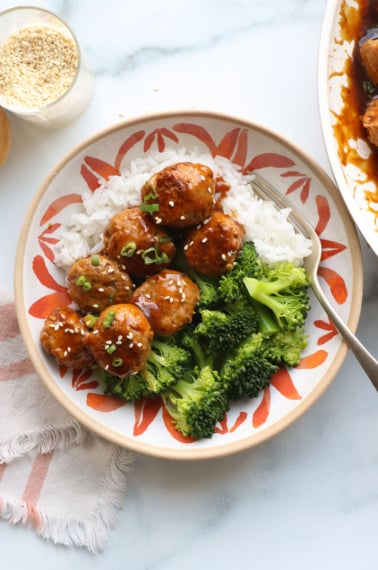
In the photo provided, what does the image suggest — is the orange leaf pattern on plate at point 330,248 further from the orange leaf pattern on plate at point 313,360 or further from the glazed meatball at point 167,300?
the glazed meatball at point 167,300

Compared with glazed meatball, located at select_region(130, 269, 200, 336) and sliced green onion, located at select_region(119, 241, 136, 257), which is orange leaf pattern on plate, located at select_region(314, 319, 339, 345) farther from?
sliced green onion, located at select_region(119, 241, 136, 257)

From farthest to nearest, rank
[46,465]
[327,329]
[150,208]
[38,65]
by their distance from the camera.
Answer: [46,465] < [38,65] < [327,329] < [150,208]

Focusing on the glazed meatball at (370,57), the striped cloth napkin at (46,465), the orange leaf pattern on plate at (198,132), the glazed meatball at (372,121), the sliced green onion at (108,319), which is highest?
the glazed meatball at (370,57)

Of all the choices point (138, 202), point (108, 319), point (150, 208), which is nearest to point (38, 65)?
point (138, 202)

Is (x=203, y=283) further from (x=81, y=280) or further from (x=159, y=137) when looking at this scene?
(x=159, y=137)

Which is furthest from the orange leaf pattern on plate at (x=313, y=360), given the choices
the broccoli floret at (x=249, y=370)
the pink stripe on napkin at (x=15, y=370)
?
the pink stripe on napkin at (x=15, y=370)
